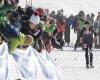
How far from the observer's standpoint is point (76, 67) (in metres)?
19.9

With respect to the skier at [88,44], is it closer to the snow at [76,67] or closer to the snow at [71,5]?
the snow at [76,67]

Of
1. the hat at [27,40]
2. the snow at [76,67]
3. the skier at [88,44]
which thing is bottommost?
the snow at [76,67]

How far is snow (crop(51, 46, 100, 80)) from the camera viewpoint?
1688cm

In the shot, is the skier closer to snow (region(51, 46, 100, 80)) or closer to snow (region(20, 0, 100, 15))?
snow (region(51, 46, 100, 80))

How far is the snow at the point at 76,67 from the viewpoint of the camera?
55.4 feet

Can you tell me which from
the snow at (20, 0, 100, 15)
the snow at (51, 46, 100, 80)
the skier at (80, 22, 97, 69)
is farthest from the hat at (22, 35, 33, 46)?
the snow at (20, 0, 100, 15)

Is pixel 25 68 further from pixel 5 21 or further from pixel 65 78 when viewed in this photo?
pixel 65 78

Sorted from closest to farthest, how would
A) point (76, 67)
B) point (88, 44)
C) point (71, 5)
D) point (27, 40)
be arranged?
point (27, 40)
point (76, 67)
point (88, 44)
point (71, 5)

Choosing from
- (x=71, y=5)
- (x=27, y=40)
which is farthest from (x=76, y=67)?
(x=71, y=5)

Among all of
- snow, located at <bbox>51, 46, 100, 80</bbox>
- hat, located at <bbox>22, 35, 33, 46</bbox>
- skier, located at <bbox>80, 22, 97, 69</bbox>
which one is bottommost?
snow, located at <bbox>51, 46, 100, 80</bbox>

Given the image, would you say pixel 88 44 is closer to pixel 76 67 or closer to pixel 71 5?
pixel 76 67

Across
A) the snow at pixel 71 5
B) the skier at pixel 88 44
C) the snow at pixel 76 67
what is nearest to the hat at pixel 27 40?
the snow at pixel 76 67

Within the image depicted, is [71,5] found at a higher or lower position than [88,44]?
higher

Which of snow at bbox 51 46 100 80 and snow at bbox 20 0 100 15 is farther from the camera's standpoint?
snow at bbox 20 0 100 15
